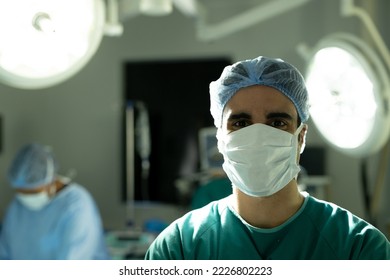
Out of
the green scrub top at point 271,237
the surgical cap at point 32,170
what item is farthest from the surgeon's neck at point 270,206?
the surgical cap at point 32,170

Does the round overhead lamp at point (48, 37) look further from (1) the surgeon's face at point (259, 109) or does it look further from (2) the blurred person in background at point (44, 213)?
(2) the blurred person in background at point (44, 213)

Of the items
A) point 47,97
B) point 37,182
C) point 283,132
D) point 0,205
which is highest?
point 47,97

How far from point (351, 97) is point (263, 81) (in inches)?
15.4

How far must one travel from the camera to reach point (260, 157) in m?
1.07

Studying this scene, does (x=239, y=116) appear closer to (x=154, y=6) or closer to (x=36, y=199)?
(x=154, y=6)

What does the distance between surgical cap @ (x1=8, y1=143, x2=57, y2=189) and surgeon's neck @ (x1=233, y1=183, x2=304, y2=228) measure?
4.03 ft

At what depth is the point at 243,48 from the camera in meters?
2.08

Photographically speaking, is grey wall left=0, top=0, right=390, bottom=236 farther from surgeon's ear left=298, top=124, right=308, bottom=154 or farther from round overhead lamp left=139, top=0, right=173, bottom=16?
surgeon's ear left=298, top=124, right=308, bottom=154

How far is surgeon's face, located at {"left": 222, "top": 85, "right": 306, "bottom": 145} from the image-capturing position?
106cm

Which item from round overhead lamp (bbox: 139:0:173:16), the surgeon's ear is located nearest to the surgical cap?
round overhead lamp (bbox: 139:0:173:16)

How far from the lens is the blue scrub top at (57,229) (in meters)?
2.01

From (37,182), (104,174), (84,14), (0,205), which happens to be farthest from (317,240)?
(0,205)
